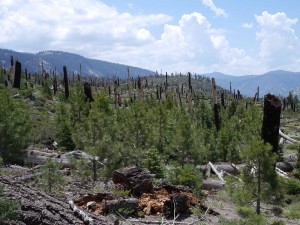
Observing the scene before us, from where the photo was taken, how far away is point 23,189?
786 centimetres

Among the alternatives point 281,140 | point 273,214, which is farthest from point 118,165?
point 281,140

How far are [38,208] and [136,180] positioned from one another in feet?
18.3

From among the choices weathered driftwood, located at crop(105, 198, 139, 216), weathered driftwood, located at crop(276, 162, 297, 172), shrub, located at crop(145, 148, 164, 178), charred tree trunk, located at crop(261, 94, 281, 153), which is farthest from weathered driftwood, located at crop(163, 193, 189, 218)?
weathered driftwood, located at crop(276, 162, 297, 172)

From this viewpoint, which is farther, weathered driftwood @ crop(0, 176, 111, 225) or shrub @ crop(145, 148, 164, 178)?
shrub @ crop(145, 148, 164, 178)

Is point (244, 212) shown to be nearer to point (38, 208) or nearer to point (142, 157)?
point (38, 208)

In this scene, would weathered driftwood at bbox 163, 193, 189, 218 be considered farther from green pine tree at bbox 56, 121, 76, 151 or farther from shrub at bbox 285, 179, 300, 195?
green pine tree at bbox 56, 121, 76, 151

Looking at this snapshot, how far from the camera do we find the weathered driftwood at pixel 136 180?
12445 mm

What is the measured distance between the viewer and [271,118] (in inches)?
837

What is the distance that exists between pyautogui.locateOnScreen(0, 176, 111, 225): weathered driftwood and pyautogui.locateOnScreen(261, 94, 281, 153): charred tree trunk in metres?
14.5

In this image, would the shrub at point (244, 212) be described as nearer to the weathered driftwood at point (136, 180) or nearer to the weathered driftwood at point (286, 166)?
the weathered driftwood at point (136, 180)

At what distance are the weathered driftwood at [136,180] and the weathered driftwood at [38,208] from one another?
13.2 feet

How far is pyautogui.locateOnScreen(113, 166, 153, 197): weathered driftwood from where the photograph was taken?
12445 millimetres

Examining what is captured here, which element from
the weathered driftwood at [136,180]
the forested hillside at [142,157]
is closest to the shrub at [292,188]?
the forested hillside at [142,157]

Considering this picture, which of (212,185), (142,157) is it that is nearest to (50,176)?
(142,157)
